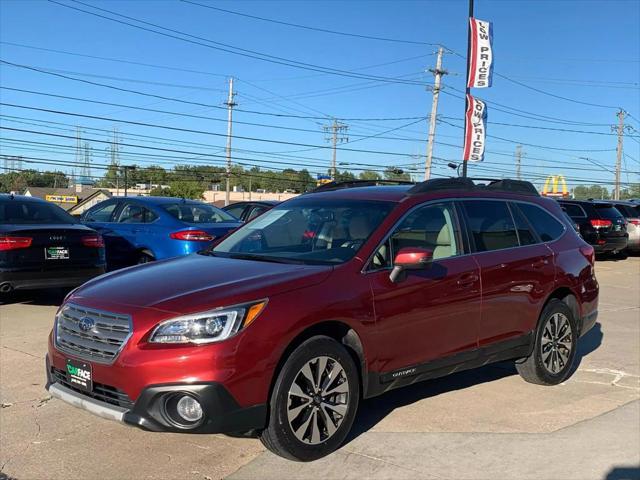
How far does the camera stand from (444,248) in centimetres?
480

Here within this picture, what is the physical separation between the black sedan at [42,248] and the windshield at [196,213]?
157 centimetres

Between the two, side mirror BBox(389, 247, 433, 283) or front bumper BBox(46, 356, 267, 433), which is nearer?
front bumper BBox(46, 356, 267, 433)

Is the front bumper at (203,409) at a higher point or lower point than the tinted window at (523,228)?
lower

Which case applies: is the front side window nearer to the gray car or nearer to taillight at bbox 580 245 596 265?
taillight at bbox 580 245 596 265

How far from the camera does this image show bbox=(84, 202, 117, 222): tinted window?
1084 centimetres

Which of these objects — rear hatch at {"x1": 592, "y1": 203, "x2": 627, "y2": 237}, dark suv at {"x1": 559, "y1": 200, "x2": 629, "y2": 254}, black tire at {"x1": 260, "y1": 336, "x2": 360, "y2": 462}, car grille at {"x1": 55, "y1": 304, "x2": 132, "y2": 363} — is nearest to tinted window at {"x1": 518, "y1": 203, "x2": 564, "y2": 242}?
black tire at {"x1": 260, "y1": 336, "x2": 360, "y2": 462}

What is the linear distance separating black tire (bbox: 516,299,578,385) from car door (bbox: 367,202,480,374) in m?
1.01

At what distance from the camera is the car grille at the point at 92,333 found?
11.5 ft

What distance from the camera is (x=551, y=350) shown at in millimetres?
5617

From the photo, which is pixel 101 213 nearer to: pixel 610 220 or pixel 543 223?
pixel 543 223

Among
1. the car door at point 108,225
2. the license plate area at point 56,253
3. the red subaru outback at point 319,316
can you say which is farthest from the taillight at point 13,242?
the red subaru outback at point 319,316

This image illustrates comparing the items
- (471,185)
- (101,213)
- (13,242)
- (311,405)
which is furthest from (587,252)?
(101,213)

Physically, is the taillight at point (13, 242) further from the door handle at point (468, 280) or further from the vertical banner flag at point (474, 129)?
the vertical banner flag at point (474, 129)

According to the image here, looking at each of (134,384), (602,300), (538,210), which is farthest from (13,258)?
(602,300)
